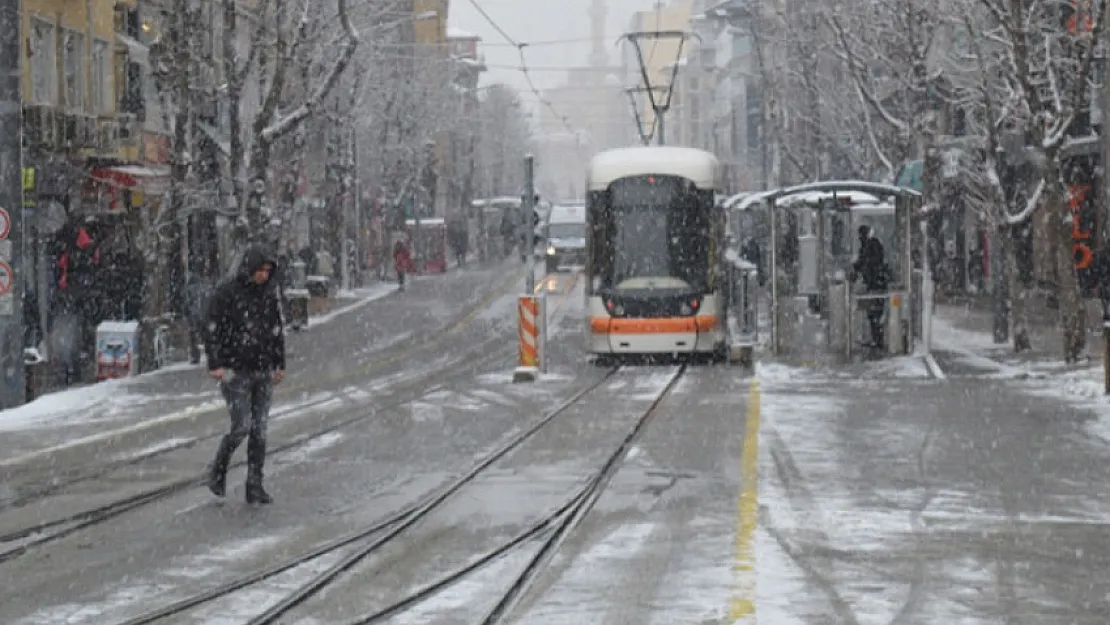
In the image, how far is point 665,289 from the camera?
31625 millimetres

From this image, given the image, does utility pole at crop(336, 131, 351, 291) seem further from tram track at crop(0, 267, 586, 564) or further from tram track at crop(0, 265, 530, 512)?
tram track at crop(0, 267, 586, 564)

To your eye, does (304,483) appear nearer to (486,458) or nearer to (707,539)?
(486,458)

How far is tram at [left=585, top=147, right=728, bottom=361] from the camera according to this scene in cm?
3162

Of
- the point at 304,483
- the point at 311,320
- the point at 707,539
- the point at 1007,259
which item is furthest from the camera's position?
the point at 311,320

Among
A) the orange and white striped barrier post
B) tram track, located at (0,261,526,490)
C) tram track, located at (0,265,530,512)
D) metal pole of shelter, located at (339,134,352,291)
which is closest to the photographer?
tram track, located at (0,265,530,512)

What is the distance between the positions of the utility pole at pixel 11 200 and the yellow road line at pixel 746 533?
924 centimetres

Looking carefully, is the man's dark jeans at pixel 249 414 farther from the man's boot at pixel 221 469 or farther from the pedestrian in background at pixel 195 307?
the pedestrian in background at pixel 195 307

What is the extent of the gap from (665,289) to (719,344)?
4.38 feet

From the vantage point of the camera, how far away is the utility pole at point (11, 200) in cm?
2439

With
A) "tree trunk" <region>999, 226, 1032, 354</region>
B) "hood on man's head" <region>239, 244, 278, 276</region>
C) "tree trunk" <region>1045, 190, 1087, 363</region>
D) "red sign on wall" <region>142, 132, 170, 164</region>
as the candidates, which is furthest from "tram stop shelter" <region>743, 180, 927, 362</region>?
"hood on man's head" <region>239, 244, 278, 276</region>

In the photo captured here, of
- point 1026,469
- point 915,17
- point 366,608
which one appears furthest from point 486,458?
point 915,17

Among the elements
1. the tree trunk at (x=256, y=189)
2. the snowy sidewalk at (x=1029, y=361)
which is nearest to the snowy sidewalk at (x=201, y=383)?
the tree trunk at (x=256, y=189)

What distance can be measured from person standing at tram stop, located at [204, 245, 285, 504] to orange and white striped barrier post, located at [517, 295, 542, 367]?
14040mm

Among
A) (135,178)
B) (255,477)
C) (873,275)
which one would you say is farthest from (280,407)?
(135,178)
